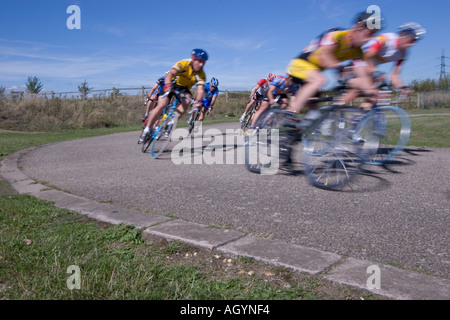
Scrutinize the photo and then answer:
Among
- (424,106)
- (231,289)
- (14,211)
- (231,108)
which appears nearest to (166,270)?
(231,289)

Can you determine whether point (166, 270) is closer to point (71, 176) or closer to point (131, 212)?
point (131, 212)

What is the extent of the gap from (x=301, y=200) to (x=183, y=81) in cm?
469

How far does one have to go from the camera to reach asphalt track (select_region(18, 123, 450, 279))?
2879mm

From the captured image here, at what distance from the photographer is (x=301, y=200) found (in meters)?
4.14

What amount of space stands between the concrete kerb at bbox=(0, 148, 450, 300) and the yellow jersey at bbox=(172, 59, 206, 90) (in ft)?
14.2

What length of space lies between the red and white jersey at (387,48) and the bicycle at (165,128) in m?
3.65

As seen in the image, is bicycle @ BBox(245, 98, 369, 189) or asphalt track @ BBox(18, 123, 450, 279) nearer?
asphalt track @ BBox(18, 123, 450, 279)

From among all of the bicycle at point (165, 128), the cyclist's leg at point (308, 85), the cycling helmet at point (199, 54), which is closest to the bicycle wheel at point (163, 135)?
the bicycle at point (165, 128)

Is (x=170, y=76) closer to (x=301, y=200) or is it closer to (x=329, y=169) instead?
(x=329, y=169)

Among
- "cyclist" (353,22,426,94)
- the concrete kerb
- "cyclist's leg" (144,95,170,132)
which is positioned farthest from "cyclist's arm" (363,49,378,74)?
"cyclist's leg" (144,95,170,132)

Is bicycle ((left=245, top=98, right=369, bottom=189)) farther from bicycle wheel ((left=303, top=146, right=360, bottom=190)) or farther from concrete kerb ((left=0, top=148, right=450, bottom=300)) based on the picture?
concrete kerb ((left=0, top=148, right=450, bottom=300))

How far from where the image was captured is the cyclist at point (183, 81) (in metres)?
7.79

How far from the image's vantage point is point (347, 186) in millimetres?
4609

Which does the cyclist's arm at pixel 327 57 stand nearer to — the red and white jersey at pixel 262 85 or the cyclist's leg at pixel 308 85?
the cyclist's leg at pixel 308 85
